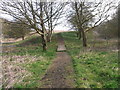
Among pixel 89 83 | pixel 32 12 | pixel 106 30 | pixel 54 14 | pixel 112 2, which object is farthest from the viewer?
pixel 106 30

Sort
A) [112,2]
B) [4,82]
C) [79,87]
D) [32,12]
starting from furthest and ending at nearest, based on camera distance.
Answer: [112,2] < [32,12] < [4,82] < [79,87]

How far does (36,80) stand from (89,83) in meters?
2.29

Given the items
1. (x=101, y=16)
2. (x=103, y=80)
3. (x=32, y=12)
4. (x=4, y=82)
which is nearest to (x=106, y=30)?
(x=101, y=16)

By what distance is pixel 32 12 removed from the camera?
1448 cm

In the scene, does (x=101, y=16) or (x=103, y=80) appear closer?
(x=103, y=80)

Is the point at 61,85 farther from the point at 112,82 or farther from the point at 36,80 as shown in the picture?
the point at 112,82

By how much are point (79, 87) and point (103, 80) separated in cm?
129

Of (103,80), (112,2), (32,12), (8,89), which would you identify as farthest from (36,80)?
(112,2)

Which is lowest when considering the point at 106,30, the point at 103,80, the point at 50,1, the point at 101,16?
the point at 103,80

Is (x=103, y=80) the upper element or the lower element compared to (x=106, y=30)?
lower

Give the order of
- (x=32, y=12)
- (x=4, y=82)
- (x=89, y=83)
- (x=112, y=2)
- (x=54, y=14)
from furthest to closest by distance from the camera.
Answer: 1. (x=112, y=2)
2. (x=54, y=14)
3. (x=32, y=12)
4. (x=4, y=82)
5. (x=89, y=83)

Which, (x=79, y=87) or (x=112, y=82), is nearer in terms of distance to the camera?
(x=79, y=87)

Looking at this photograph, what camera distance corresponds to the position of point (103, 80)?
5656mm

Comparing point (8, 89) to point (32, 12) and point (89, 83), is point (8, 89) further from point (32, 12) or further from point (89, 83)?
point (32, 12)
